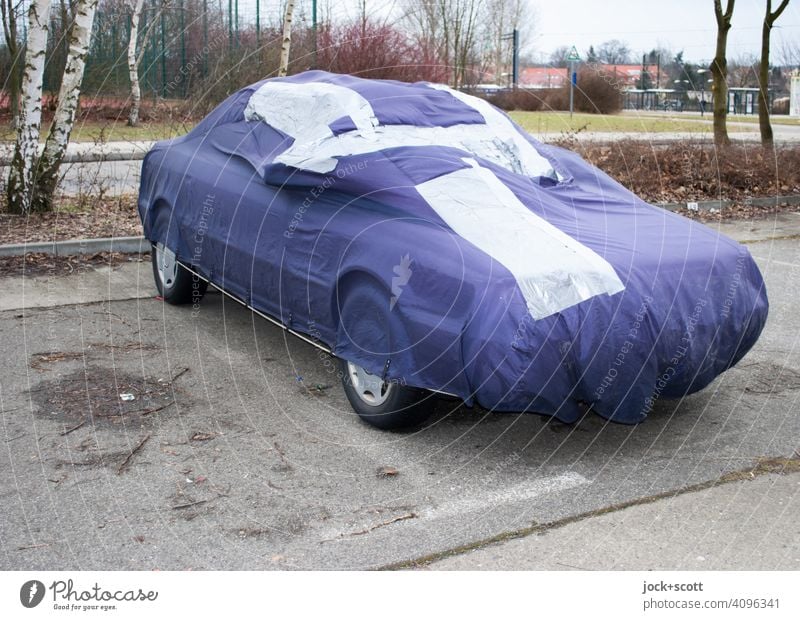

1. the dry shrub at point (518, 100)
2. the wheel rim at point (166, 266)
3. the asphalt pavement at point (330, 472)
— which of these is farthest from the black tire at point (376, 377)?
the dry shrub at point (518, 100)

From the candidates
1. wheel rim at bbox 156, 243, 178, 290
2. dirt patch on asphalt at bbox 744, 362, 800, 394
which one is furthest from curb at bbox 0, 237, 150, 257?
dirt patch on asphalt at bbox 744, 362, 800, 394

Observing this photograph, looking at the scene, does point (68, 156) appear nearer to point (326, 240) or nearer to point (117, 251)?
point (117, 251)

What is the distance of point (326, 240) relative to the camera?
5422mm

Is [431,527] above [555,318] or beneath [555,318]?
beneath

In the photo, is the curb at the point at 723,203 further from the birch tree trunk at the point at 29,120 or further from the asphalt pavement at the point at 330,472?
the birch tree trunk at the point at 29,120

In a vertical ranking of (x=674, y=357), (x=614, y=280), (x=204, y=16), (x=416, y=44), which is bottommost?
(x=674, y=357)

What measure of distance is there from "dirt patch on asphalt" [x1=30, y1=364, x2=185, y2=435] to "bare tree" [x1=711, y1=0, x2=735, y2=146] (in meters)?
11.7

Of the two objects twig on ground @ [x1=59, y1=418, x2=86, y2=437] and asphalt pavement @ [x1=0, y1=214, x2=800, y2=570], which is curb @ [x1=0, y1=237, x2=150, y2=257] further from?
twig on ground @ [x1=59, y1=418, x2=86, y2=437]

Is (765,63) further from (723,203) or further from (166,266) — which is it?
(166,266)

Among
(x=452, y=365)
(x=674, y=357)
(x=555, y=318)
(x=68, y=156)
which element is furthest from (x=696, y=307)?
(x=68, y=156)

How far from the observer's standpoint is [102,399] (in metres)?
5.73

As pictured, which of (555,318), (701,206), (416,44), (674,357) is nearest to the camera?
(555,318)

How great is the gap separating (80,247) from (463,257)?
19.7 ft
